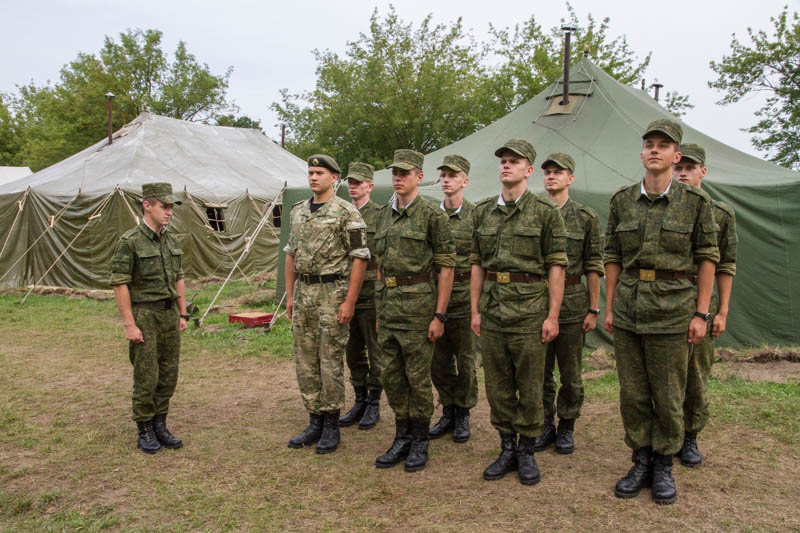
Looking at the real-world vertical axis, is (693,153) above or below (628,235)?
above

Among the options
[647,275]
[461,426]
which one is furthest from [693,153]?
[461,426]

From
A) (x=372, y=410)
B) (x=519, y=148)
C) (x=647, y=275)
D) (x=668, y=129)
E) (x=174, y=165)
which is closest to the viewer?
(x=668, y=129)

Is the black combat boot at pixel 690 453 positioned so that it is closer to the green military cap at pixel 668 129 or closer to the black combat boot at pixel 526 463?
the black combat boot at pixel 526 463

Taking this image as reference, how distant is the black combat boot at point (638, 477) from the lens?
335 cm

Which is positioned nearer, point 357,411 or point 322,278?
point 322,278

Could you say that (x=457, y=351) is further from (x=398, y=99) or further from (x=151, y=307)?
(x=398, y=99)

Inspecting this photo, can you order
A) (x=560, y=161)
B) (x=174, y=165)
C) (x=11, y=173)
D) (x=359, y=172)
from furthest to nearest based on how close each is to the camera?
(x=11, y=173)
(x=174, y=165)
(x=359, y=172)
(x=560, y=161)

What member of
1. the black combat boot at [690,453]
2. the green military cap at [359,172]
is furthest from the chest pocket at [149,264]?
the black combat boot at [690,453]

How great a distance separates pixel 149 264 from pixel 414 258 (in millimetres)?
1904

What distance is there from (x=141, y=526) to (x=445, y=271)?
230 cm

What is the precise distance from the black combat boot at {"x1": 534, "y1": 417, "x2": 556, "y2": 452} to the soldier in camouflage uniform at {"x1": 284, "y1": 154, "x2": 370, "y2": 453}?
146 centimetres

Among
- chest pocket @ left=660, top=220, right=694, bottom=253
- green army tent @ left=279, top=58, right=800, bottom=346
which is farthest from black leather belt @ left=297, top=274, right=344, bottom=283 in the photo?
green army tent @ left=279, top=58, right=800, bottom=346

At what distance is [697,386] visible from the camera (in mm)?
3705

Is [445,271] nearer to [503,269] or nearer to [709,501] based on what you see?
[503,269]
